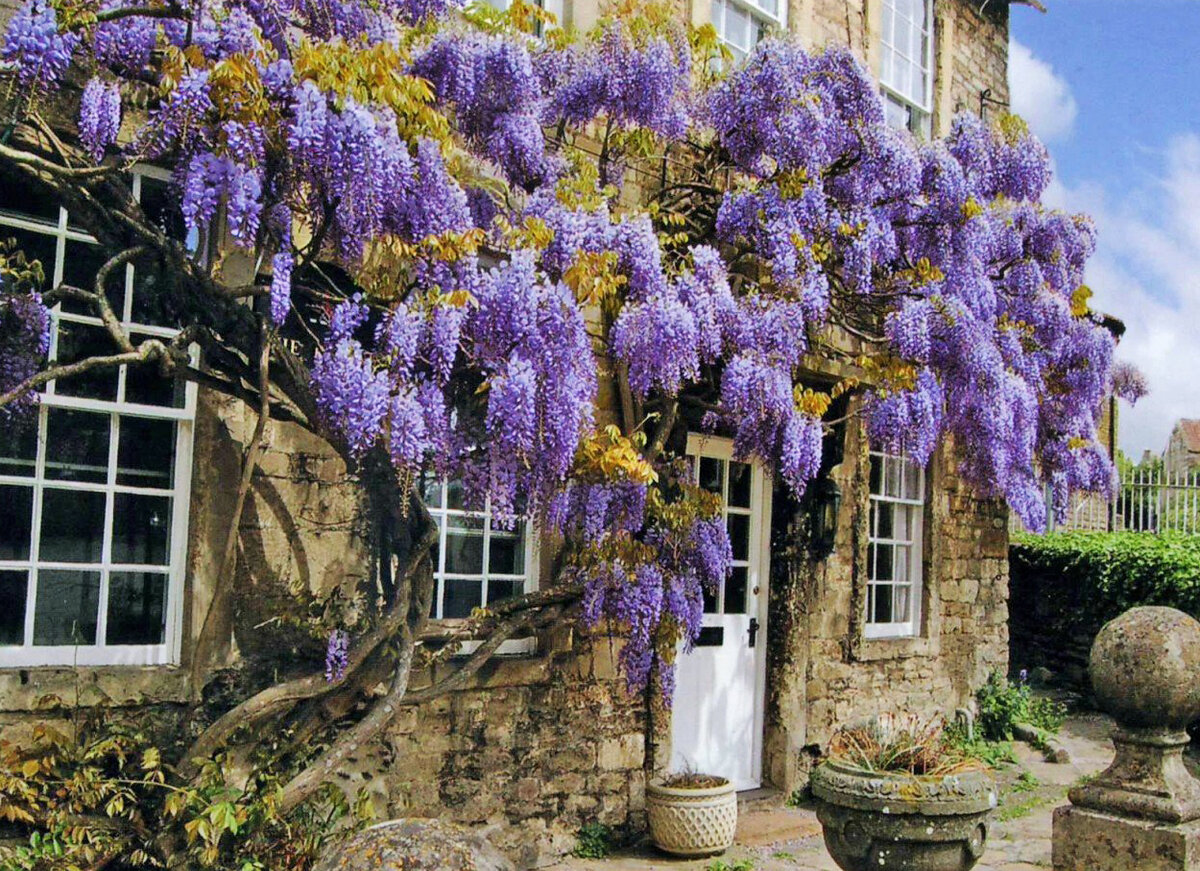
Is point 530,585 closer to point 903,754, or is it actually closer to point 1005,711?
point 903,754

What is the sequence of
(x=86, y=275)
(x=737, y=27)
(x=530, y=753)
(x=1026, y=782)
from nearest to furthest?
1. (x=86, y=275)
2. (x=530, y=753)
3. (x=737, y=27)
4. (x=1026, y=782)

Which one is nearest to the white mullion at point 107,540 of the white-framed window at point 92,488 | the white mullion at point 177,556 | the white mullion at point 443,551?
the white-framed window at point 92,488

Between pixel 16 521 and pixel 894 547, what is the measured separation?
275 inches

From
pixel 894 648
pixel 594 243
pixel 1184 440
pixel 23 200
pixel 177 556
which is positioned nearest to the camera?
pixel 23 200

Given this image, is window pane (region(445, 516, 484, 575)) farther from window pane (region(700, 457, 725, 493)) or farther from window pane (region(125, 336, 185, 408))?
window pane (region(700, 457, 725, 493))

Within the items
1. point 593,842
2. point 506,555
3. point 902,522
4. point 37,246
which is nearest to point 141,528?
point 37,246

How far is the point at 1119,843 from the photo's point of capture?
4328 millimetres

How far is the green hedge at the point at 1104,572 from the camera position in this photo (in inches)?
448

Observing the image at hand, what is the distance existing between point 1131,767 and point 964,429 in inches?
147

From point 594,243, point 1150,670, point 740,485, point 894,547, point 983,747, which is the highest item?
point 594,243

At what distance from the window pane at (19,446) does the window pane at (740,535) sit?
4675 millimetres

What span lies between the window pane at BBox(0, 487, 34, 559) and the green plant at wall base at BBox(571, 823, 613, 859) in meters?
3.43

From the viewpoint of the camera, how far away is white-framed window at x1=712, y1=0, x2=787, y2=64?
826 centimetres

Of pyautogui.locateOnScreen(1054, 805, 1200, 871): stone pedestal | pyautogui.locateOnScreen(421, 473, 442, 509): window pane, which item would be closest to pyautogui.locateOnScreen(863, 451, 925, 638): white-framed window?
pyautogui.locateOnScreen(421, 473, 442, 509): window pane
